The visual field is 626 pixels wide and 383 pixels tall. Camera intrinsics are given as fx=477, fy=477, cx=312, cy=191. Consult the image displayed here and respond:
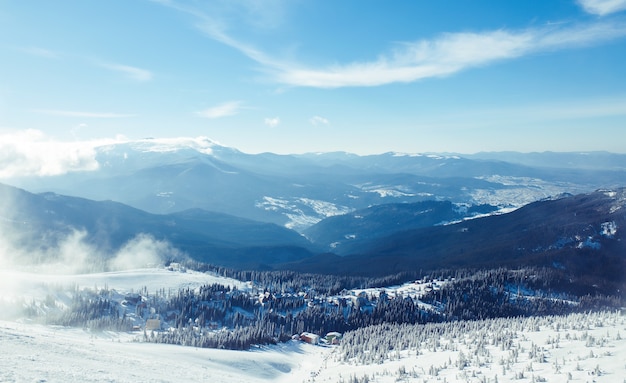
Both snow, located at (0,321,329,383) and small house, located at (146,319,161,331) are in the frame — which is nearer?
snow, located at (0,321,329,383)

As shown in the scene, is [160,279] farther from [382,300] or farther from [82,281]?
[382,300]

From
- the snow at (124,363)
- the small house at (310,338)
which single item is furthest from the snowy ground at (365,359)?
the small house at (310,338)

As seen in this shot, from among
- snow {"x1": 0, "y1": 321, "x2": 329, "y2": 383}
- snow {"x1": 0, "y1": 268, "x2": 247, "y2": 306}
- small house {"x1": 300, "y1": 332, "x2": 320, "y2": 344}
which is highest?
snow {"x1": 0, "y1": 321, "x2": 329, "y2": 383}

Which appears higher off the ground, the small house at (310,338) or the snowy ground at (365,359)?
the snowy ground at (365,359)

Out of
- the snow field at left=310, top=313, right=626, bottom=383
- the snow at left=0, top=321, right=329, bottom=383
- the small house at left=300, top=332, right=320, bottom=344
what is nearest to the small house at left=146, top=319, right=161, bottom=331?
the snow at left=0, top=321, right=329, bottom=383

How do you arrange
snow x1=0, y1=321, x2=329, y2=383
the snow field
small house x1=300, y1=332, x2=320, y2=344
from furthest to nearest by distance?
small house x1=300, y1=332, x2=320, y2=344 < the snow field < snow x1=0, y1=321, x2=329, y2=383

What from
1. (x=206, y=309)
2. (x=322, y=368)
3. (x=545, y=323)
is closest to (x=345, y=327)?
(x=206, y=309)

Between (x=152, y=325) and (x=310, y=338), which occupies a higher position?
(x=152, y=325)

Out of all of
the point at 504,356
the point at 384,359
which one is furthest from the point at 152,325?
the point at 504,356

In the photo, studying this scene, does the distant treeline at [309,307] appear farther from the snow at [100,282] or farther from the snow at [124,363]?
the snow at [124,363]

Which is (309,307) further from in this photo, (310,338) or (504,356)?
(504,356)

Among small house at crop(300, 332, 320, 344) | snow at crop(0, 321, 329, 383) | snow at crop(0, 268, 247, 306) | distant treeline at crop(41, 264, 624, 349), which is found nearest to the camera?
snow at crop(0, 321, 329, 383)

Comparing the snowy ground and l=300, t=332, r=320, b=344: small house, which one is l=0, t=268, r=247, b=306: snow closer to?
the snowy ground

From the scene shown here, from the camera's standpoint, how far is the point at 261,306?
15262 cm
